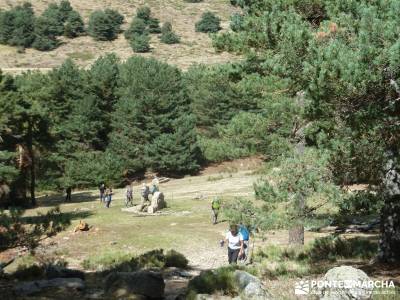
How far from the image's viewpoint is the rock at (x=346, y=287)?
8711 millimetres

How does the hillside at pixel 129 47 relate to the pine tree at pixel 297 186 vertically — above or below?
above

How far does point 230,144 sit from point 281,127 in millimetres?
4620

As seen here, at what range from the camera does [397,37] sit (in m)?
7.51

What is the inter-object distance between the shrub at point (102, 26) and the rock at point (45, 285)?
106m

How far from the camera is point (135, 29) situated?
11500 centimetres

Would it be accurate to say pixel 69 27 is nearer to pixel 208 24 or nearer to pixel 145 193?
pixel 208 24

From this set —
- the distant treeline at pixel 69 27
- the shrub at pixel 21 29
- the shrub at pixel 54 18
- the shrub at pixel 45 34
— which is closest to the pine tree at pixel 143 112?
the distant treeline at pixel 69 27

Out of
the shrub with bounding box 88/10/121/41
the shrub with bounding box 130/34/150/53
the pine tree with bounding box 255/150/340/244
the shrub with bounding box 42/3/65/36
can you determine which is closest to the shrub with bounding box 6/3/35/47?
the shrub with bounding box 42/3/65/36

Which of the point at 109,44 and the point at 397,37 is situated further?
the point at 109,44

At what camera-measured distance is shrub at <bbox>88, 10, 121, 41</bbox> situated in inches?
4466

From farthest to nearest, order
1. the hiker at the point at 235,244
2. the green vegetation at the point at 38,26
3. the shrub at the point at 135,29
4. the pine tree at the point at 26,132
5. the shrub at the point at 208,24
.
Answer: the shrub at the point at 208,24
the shrub at the point at 135,29
the green vegetation at the point at 38,26
the pine tree at the point at 26,132
the hiker at the point at 235,244

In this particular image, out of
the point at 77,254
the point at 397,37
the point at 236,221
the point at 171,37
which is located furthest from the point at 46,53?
the point at 397,37

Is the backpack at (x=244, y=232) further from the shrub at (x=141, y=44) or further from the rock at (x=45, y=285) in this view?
the shrub at (x=141, y=44)

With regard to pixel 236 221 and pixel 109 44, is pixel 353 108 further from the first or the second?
pixel 109 44
